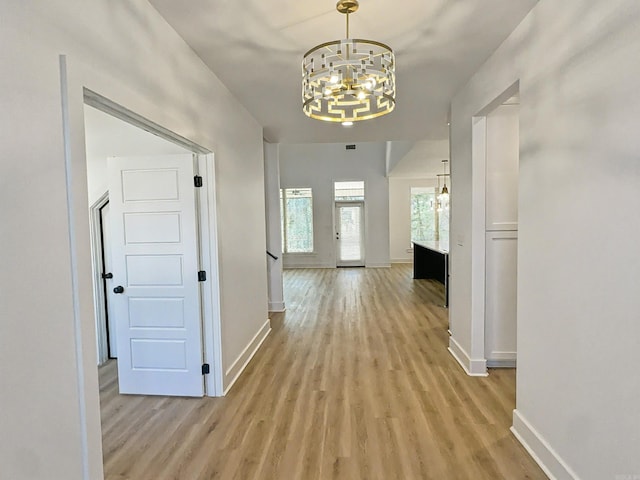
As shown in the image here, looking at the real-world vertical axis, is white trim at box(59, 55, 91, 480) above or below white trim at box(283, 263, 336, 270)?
above

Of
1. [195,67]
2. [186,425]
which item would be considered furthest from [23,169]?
[186,425]

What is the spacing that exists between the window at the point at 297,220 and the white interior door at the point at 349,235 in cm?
87

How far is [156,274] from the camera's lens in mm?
3123

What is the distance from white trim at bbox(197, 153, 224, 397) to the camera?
3.07 meters

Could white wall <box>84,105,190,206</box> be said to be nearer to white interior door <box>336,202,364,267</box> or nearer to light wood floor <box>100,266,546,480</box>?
light wood floor <box>100,266,546,480</box>

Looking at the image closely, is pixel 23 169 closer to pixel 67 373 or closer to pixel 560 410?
pixel 67 373

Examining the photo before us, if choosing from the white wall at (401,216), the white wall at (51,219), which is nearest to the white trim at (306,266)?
the white wall at (401,216)

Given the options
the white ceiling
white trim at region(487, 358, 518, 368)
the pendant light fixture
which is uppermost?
the white ceiling

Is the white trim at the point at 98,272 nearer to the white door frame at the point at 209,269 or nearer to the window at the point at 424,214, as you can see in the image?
the white door frame at the point at 209,269

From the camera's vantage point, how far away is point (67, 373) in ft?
4.83

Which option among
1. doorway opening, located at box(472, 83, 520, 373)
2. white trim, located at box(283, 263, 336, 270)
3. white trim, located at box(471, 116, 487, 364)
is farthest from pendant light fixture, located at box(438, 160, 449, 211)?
white trim, located at box(471, 116, 487, 364)

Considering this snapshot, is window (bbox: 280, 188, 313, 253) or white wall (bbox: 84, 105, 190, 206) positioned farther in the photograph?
window (bbox: 280, 188, 313, 253)

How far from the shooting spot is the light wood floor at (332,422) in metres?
2.21

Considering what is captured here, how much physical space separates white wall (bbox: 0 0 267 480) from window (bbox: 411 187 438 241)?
1048 cm
